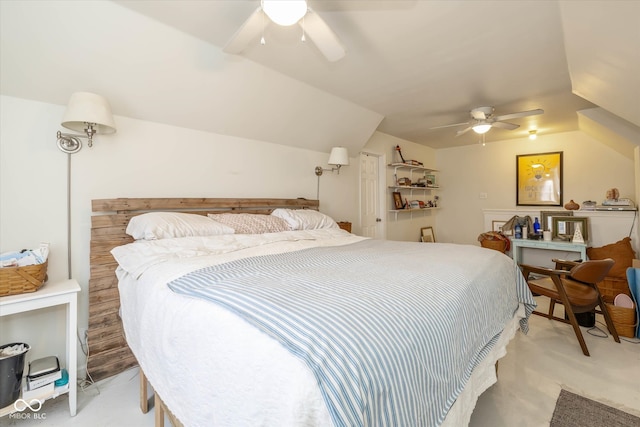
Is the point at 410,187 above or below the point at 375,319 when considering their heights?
above

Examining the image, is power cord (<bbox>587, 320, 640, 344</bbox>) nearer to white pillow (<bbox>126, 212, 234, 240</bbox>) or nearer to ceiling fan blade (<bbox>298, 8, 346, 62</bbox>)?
ceiling fan blade (<bbox>298, 8, 346, 62</bbox>)

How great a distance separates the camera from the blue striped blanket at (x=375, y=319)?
672 mm

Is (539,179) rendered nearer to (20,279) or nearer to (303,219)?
(303,219)

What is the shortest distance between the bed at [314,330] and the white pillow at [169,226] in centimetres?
6

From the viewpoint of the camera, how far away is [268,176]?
127 inches

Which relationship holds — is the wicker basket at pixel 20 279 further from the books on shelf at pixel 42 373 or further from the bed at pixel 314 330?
the books on shelf at pixel 42 373

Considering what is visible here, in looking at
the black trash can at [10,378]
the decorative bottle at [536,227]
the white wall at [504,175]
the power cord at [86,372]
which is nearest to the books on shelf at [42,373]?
the black trash can at [10,378]

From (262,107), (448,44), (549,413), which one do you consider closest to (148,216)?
(262,107)

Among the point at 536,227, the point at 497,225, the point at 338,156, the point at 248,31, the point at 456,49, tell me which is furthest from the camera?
the point at 497,225

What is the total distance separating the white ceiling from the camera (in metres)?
1.73

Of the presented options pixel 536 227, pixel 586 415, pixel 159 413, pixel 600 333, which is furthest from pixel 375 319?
pixel 536 227

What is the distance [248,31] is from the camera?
159 cm

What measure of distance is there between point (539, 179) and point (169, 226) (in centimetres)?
563

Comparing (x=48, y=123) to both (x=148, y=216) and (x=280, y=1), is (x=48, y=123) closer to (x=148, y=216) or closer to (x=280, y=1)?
(x=148, y=216)
